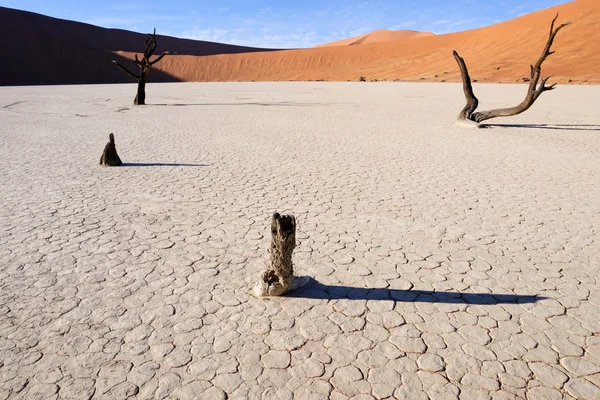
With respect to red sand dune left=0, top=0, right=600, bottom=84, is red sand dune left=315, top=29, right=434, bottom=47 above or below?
above

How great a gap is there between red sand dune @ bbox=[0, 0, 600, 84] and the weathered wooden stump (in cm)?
3274

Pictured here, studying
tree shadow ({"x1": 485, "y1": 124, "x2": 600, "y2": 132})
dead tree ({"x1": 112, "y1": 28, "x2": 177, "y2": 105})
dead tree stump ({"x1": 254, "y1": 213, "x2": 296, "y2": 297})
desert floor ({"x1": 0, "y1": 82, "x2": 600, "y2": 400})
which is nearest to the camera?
desert floor ({"x1": 0, "y1": 82, "x2": 600, "y2": 400})

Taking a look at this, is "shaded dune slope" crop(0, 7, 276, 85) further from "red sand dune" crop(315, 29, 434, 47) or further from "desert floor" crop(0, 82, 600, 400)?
"red sand dune" crop(315, 29, 434, 47)

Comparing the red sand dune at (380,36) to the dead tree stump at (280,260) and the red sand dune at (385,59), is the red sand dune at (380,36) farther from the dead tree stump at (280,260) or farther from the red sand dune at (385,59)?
the dead tree stump at (280,260)

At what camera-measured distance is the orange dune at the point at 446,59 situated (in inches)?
1480

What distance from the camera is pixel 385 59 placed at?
59500 millimetres

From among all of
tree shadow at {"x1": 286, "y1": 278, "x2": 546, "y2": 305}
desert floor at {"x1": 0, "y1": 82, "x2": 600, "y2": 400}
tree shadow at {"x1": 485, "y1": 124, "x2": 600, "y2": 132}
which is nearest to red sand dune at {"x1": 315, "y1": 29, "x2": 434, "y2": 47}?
tree shadow at {"x1": 485, "y1": 124, "x2": 600, "y2": 132}

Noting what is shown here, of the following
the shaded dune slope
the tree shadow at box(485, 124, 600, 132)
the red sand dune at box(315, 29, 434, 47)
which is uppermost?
the red sand dune at box(315, 29, 434, 47)

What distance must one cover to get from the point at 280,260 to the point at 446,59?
172 feet

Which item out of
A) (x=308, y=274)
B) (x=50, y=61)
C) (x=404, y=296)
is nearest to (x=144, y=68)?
(x=308, y=274)

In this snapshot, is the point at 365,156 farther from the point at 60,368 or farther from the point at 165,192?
the point at 60,368

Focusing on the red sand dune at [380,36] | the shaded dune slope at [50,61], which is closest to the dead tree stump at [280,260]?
the shaded dune slope at [50,61]

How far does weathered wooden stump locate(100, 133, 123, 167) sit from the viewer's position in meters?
8.58

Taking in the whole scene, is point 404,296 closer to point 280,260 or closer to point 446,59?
point 280,260
